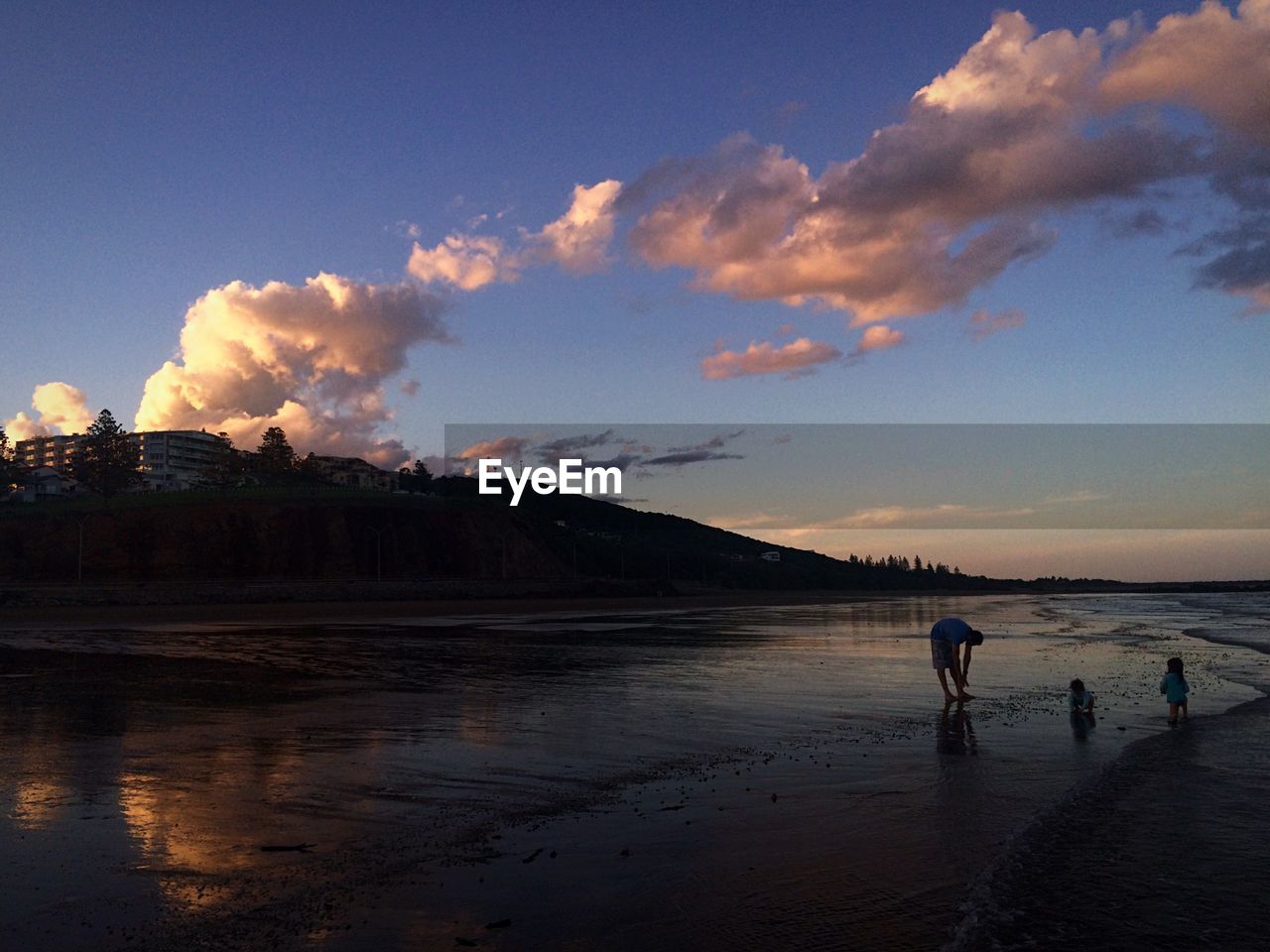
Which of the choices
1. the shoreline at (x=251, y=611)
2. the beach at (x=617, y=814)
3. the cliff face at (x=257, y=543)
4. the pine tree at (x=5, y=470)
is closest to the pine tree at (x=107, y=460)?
the pine tree at (x=5, y=470)

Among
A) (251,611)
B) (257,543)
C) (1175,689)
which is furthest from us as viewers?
(257,543)

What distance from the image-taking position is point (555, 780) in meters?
11.6

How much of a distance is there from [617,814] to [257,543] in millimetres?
122619

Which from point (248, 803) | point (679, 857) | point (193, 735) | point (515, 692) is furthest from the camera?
point (515, 692)

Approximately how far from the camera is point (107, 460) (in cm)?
15100

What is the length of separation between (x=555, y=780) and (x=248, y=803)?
367cm

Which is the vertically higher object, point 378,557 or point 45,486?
point 45,486

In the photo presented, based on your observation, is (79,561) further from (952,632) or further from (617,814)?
(617,814)

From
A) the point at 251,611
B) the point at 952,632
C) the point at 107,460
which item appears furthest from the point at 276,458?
the point at 952,632

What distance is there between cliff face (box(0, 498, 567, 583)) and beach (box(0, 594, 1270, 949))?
104 meters

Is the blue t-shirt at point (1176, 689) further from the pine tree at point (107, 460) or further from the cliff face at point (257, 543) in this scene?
the pine tree at point (107, 460)

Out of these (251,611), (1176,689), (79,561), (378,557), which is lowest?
(251,611)

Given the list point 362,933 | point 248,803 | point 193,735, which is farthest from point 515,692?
point 362,933

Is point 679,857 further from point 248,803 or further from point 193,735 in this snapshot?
point 193,735
